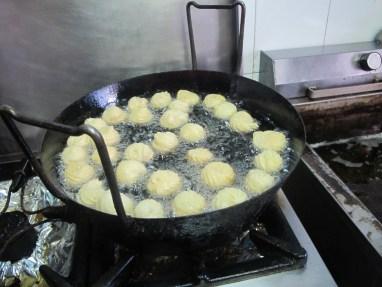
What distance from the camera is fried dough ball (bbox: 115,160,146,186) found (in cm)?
117

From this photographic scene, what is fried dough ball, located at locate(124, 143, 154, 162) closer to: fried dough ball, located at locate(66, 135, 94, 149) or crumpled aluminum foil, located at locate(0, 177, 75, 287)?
fried dough ball, located at locate(66, 135, 94, 149)

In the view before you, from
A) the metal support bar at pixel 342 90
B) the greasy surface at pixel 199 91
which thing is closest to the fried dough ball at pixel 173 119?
the greasy surface at pixel 199 91

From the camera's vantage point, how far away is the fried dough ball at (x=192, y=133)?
1.35 metres

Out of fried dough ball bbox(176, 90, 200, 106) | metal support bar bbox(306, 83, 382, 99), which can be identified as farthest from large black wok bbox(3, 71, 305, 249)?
metal support bar bbox(306, 83, 382, 99)

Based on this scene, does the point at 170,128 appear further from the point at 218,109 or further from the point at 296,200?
the point at 296,200

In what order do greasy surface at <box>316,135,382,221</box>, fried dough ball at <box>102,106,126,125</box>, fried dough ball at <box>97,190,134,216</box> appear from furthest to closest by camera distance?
greasy surface at <box>316,135,382,221</box> < fried dough ball at <box>102,106,126,125</box> < fried dough ball at <box>97,190,134,216</box>

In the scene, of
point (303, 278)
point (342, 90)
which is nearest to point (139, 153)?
point (303, 278)

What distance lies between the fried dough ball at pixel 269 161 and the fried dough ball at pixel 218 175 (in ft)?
0.35

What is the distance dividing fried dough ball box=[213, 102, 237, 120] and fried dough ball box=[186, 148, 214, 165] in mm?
254

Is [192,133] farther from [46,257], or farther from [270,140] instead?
[46,257]

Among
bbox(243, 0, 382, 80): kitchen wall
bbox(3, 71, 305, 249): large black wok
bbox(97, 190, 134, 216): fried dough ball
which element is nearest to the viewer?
bbox(3, 71, 305, 249): large black wok

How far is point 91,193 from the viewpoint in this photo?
3.58 ft

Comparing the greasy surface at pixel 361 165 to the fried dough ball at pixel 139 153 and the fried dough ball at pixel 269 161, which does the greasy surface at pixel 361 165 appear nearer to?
the fried dough ball at pixel 269 161

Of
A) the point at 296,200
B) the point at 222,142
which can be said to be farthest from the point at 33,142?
the point at 296,200
